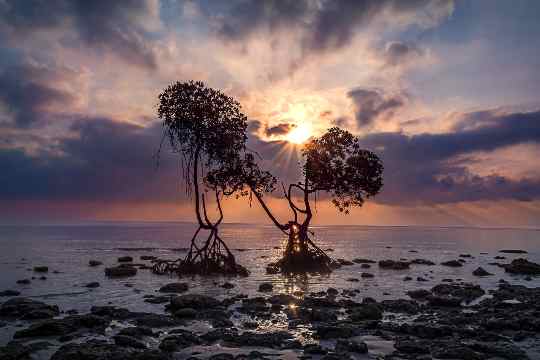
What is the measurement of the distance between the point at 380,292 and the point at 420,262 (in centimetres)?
3132

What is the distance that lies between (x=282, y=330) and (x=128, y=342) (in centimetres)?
612

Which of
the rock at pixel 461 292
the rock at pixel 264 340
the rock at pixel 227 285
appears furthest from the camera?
the rock at pixel 227 285

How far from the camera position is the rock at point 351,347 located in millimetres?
14438

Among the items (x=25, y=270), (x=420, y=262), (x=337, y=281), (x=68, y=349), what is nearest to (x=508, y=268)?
(x=420, y=262)

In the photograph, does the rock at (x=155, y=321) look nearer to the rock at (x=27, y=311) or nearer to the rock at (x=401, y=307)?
the rock at (x=27, y=311)

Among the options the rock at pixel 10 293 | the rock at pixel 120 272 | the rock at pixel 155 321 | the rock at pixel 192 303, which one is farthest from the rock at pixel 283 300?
the rock at pixel 120 272

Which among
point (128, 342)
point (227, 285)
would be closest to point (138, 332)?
point (128, 342)

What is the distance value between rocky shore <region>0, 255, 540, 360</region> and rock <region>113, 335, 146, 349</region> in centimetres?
4

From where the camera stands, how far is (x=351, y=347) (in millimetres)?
14641

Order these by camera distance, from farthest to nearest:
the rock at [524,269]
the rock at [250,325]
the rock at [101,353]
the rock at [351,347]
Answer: the rock at [524,269], the rock at [250,325], the rock at [351,347], the rock at [101,353]

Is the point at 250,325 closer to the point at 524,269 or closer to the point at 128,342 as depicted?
the point at 128,342

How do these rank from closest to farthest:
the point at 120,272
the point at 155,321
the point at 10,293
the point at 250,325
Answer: the point at 250,325 < the point at 155,321 < the point at 10,293 < the point at 120,272

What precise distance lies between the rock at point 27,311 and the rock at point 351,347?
14189mm

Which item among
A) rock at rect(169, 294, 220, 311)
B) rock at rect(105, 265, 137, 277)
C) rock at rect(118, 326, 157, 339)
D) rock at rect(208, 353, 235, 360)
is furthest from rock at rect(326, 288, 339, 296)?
rock at rect(105, 265, 137, 277)
